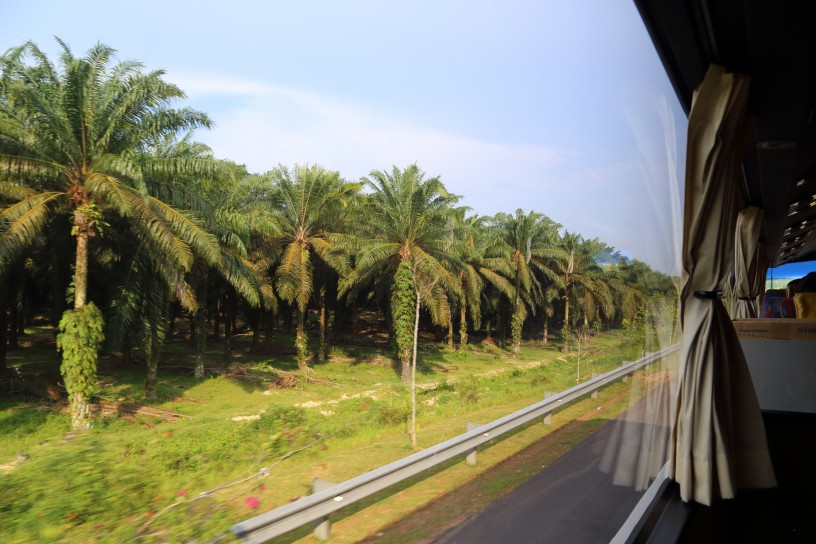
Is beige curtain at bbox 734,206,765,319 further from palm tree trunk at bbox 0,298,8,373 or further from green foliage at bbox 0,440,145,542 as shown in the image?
palm tree trunk at bbox 0,298,8,373

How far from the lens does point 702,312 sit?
10.6 feet

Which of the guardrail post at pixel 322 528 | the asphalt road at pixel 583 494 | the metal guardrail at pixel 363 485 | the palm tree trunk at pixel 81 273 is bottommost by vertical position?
the asphalt road at pixel 583 494

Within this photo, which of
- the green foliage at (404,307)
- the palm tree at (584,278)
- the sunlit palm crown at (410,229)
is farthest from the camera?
the green foliage at (404,307)

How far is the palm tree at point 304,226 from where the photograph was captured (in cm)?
1262

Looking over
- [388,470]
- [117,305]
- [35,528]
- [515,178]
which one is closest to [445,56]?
[515,178]

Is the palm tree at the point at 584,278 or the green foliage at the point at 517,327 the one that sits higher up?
the palm tree at the point at 584,278

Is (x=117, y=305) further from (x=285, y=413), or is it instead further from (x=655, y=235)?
(x=655, y=235)

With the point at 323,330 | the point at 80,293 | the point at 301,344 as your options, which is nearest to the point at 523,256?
the point at 301,344

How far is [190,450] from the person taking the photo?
3.84m

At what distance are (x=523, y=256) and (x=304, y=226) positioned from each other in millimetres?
6727

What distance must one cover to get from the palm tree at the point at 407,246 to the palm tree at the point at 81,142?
513 centimetres

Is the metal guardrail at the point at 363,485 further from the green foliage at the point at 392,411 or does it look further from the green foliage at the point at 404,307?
the green foliage at the point at 404,307

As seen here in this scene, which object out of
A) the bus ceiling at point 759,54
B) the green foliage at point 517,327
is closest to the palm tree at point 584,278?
the bus ceiling at point 759,54

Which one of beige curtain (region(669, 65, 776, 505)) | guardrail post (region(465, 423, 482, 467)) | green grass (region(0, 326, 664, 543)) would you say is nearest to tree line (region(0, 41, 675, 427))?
beige curtain (region(669, 65, 776, 505))
